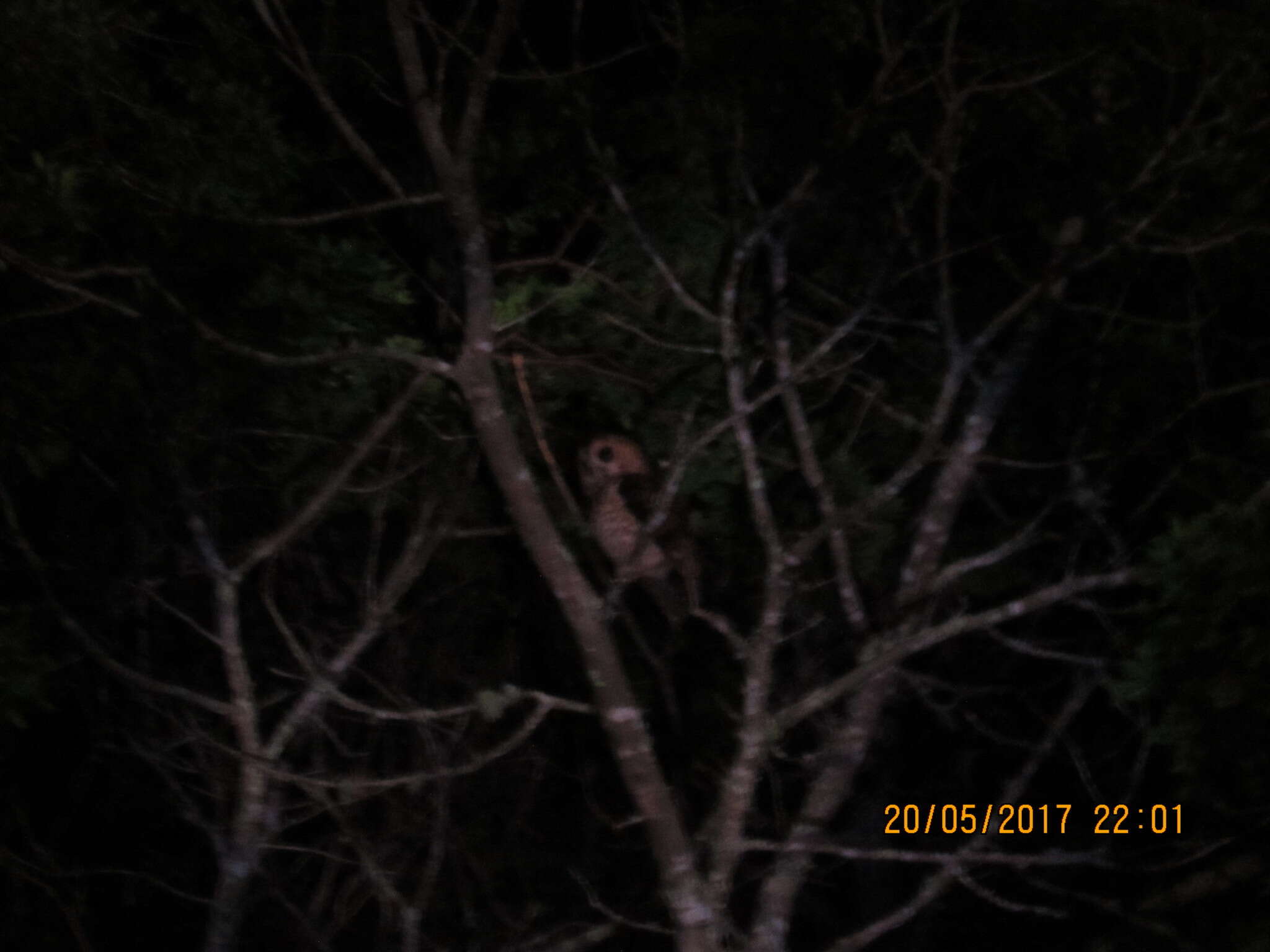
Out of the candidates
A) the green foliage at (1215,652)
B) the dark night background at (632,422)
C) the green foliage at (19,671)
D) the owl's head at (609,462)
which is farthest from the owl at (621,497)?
the green foliage at (19,671)

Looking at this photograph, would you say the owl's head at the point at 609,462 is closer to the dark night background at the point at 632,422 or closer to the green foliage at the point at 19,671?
the dark night background at the point at 632,422

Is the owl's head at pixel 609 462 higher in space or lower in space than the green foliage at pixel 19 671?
higher

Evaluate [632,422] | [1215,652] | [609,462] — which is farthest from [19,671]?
[1215,652]

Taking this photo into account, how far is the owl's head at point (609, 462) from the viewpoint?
4.82 m

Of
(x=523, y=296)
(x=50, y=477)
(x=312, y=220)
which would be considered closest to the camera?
(x=312, y=220)

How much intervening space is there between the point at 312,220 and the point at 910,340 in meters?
2.67

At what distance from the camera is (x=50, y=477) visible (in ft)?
19.0

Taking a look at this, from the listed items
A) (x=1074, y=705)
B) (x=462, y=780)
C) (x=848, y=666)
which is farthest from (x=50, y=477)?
(x=1074, y=705)

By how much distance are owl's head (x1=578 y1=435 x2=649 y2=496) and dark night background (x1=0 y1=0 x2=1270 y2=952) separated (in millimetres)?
84

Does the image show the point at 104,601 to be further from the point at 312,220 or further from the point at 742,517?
the point at 742,517

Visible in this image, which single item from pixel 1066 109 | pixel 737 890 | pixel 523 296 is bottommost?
pixel 737 890

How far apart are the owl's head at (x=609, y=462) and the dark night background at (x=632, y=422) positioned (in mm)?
84
